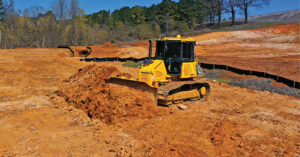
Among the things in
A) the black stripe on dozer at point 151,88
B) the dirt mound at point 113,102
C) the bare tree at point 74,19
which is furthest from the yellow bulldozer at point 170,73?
the bare tree at point 74,19

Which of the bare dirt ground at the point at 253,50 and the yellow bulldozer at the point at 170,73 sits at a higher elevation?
the bare dirt ground at the point at 253,50

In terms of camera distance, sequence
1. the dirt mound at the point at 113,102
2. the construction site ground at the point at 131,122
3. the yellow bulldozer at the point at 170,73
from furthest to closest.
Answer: the yellow bulldozer at the point at 170,73 < the dirt mound at the point at 113,102 < the construction site ground at the point at 131,122

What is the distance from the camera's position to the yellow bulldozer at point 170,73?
30.7 feet

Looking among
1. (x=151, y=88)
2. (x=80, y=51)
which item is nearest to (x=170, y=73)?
(x=151, y=88)

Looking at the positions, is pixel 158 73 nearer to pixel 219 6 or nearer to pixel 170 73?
pixel 170 73

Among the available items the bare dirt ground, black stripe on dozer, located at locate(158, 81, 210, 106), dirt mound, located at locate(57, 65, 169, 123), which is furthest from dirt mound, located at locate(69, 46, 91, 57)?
black stripe on dozer, located at locate(158, 81, 210, 106)

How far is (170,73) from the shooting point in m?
10.0

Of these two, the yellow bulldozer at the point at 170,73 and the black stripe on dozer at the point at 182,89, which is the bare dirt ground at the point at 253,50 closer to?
the black stripe on dozer at the point at 182,89

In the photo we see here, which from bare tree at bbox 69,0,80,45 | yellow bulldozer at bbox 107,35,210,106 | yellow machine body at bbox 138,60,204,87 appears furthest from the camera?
bare tree at bbox 69,0,80,45

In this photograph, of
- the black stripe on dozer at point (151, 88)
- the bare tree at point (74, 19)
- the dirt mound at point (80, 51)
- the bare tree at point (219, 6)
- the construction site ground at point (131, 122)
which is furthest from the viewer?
the bare tree at point (219, 6)

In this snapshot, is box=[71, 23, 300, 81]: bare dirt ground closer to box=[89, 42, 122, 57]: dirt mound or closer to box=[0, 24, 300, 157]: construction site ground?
box=[89, 42, 122, 57]: dirt mound

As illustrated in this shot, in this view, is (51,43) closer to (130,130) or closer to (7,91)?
(7,91)

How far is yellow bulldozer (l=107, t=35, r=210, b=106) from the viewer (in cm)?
937

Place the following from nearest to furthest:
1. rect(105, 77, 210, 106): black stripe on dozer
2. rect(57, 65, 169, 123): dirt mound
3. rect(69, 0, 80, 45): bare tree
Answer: rect(57, 65, 169, 123): dirt mound
rect(105, 77, 210, 106): black stripe on dozer
rect(69, 0, 80, 45): bare tree
